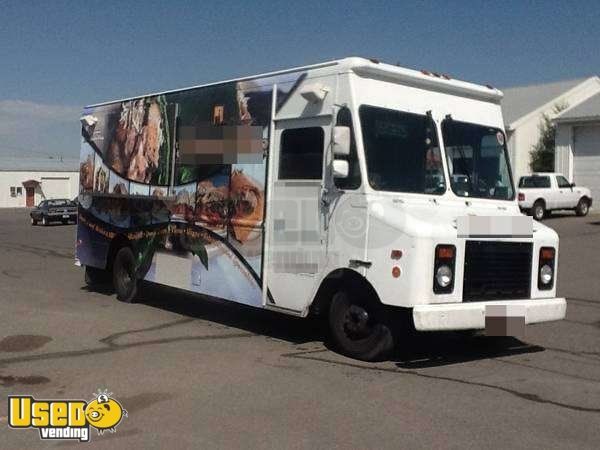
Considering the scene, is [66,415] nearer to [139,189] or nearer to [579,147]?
[139,189]

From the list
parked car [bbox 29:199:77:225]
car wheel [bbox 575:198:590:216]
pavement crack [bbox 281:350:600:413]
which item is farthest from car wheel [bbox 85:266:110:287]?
parked car [bbox 29:199:77:225]

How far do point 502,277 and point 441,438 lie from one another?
103 inches

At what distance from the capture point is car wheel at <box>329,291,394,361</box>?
287 inches

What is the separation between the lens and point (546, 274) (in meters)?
7.80

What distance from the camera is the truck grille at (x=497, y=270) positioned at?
713 cm

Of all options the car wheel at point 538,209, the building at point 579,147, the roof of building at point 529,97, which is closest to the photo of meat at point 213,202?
the car wheel at point 538,209

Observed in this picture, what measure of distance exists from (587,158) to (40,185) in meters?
66.3

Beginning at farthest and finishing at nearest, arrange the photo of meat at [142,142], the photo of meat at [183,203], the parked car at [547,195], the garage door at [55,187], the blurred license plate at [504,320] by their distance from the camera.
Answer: the garage door at [55,187] → the parked car at [547,195] → the photo of meat at [142,142] → the photo of meat at [183,203] → the blurred license plate at [504,320]

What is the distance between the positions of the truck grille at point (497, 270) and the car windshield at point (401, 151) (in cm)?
86

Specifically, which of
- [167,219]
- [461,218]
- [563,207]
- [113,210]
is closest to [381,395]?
[461,218]

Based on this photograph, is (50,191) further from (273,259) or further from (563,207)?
(273,259)

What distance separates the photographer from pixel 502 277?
7.41 metres

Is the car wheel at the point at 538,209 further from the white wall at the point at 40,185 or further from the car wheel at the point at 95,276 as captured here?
the white wall at the point at 40,185

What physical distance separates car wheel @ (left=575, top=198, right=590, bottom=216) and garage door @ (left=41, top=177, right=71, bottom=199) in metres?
66.6
